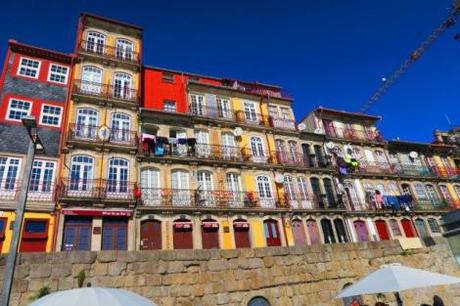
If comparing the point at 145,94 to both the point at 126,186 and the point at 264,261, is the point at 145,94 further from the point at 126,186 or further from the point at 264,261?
the point at 264,261

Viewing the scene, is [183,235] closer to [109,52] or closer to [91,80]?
[91,80]

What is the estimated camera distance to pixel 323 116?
1185 inches

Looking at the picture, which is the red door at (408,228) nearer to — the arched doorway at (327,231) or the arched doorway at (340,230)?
the arched doorway at (340,230)

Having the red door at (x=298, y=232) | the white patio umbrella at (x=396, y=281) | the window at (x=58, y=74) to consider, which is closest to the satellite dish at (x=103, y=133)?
the window at (x=58, y=74)

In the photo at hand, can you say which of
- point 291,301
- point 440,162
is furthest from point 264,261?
point 440,162

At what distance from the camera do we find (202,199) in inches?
777

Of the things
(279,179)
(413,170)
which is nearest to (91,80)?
(279,179)

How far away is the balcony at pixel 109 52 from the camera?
21181 millimetres

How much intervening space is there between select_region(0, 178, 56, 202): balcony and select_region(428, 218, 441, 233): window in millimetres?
29702

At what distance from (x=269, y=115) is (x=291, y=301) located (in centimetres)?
1777

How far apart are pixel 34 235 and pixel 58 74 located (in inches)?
421

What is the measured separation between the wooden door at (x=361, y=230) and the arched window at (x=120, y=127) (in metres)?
18.6

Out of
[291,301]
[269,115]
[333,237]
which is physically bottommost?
[291,301]

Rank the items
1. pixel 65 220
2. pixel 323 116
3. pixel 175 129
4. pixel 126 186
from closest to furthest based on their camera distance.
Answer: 1. pixel 65 220
2. pixel 126 186
3. pixel 175 129
4. pixel 323 116
